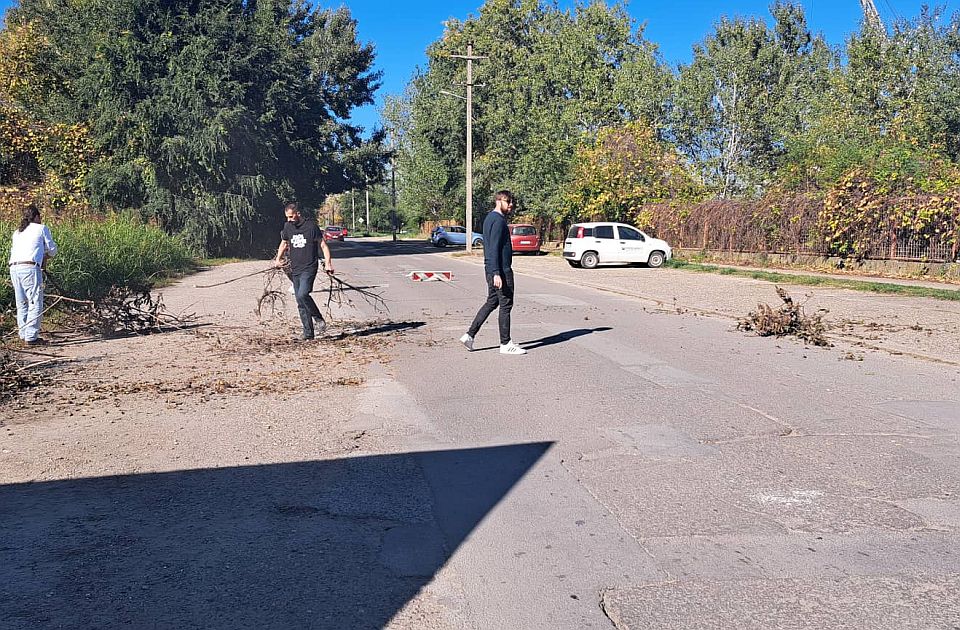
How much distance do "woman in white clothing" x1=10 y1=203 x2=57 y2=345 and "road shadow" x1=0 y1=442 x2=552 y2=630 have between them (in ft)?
19.0

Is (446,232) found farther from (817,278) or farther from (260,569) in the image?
(260,569)

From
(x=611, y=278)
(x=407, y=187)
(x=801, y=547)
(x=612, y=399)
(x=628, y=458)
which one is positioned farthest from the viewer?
(x=407, y=187)

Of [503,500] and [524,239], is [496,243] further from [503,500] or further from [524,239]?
[524,239]

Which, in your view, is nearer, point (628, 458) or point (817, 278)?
point (628, 458)

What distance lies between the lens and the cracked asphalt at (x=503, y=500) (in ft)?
10.9

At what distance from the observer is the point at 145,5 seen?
1264 inches

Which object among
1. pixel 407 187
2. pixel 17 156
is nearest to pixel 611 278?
pixel 17 156

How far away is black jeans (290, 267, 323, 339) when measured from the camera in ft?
34.0

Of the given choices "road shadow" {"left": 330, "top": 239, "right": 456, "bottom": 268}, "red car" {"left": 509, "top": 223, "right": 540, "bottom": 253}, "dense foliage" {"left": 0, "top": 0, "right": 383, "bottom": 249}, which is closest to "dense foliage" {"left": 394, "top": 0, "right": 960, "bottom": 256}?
"red car" {"left": 509, "top": 223, "right": 540, "bottom": 253}

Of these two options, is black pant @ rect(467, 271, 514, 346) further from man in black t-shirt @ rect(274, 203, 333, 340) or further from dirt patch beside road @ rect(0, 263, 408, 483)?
man in black t-shirt @ rect(274, 203, 333, 340)

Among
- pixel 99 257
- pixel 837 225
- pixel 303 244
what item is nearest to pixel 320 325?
pixel 303 244

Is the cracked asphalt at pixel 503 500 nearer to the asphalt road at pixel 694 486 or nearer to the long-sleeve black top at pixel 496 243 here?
the asphalt road at pixel 694 486

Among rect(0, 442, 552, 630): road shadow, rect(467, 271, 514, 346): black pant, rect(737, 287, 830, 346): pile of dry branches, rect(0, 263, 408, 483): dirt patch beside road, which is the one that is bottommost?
rect(0, 263, 408, 483): dirt patch beside road

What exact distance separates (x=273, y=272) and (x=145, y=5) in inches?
1005
